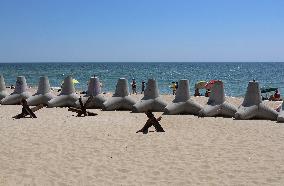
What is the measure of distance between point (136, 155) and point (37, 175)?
238cm

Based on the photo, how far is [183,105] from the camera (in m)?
16.1

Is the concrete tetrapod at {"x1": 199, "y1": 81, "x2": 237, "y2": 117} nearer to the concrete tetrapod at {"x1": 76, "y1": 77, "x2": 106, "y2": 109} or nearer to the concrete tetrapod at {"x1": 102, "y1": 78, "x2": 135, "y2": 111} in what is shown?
the concrete tetrapod at {"x1": 102, "y1": 78, "x2": 135, "y2": 111}

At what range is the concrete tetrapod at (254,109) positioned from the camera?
48.8 feet

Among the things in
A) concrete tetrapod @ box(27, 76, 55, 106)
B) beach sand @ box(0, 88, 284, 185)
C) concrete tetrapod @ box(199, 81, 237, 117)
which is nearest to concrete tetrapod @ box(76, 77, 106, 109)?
concrete tetrapod @ box(27, 76, 55, 106)

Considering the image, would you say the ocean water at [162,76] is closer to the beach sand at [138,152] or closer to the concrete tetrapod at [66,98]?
the concrete tetrapod at [66,98]

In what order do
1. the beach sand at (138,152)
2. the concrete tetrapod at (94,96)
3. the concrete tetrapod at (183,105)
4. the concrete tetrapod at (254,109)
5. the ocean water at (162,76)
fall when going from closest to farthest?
the beach sand at (138,152) → the concrete tetrapod at (254,109) → the concrete tetrapod at (183,105) → the concrete tetrapod at (94,96) → the ocean water at (162,76)

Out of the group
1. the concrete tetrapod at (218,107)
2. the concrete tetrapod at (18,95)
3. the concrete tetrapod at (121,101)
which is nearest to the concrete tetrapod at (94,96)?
the concrete tetrapod at (121,101)

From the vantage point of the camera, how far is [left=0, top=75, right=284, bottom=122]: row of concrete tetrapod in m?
15.0

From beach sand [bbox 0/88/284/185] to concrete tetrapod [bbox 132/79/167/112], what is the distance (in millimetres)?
1873

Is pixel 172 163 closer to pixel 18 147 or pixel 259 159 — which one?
pixel 259 159

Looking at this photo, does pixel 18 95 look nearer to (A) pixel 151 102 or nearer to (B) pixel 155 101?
(A) pixel 151 102

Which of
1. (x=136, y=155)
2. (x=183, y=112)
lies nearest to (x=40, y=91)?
(x=183, y=112)

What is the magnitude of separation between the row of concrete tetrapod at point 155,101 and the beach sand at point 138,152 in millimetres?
618

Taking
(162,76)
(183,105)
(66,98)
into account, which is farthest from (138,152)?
(162,76)
